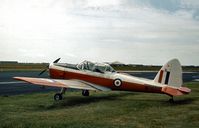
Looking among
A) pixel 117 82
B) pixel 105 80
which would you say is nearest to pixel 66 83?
pixel 105 80

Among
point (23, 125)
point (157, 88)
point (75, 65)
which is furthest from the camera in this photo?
point (75, 65)

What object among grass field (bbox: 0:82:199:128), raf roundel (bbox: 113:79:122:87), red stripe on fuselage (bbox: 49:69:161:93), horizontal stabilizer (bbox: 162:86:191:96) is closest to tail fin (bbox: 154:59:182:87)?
horizontal stabilizer (bbox: 162:86:191:96)

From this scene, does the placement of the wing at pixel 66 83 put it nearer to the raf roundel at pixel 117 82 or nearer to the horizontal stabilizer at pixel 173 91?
the raf roundel at pixel 117 82

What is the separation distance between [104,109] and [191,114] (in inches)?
143

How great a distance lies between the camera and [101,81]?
2017 centimetres

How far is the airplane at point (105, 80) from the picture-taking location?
18.0m

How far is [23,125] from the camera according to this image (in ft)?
35.6

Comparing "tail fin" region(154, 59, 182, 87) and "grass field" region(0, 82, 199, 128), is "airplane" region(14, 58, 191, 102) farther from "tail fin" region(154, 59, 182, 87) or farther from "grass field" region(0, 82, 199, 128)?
"grass field" region(0, 82, 199, 128)

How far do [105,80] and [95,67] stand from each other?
1123mm

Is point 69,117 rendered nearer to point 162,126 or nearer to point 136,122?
point 136,122

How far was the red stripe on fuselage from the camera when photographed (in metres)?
18.4

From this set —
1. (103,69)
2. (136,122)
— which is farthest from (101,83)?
(136,122)

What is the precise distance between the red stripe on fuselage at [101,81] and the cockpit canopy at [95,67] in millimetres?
435

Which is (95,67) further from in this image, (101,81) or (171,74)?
(171,74)
